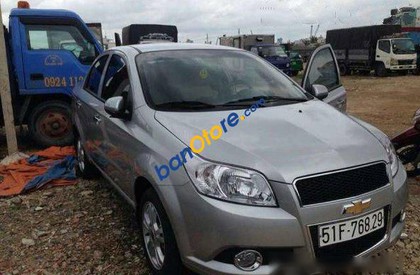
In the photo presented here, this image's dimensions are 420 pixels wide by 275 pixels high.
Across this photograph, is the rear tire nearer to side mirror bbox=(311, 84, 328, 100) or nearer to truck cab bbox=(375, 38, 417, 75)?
side mirror bbox=(311, 84, 328, 100)

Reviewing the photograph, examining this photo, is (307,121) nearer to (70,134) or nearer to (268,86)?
(268,86)

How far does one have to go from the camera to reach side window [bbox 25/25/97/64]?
6.29 metres

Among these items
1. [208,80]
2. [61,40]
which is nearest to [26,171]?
[61,40]

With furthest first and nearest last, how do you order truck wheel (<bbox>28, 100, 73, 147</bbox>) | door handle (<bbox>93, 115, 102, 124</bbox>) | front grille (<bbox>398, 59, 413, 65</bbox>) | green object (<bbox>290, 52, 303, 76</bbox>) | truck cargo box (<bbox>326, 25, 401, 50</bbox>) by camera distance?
green object (<bbox>290, 52, 303, 76</bbox>) < truck cargo box (<bbox>326, 25, 401, 50</bbox>) < front grille (<bbox>398, 59, 413, 65</bbox>) < truck wheel (<bbox>28, 100, 73, 147</bbox>) < door handle (<bbox>93, 115, 102, 124</bbox>)

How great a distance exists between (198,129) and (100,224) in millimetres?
1695

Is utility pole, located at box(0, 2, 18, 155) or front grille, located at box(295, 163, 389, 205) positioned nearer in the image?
front grille, located at box(295, 163, 389, 205)

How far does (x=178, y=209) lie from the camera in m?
2.28

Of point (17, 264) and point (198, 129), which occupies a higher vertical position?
point (198, 129)

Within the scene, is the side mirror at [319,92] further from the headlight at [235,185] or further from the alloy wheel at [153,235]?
the alloy wheel at [153,235]

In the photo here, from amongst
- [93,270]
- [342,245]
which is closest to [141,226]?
[93,270]

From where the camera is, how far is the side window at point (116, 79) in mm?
3410

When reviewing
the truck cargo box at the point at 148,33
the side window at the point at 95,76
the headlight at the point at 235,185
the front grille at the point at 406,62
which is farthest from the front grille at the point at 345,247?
the front grille at the point at 406,62

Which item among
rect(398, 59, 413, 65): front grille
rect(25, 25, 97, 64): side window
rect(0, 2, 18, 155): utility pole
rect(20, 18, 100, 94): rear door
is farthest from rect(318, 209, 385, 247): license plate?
rect(398, 59, 413, 65): front grille

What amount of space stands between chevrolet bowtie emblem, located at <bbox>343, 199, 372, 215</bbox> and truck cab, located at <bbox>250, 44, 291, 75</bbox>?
19344 millimetres
